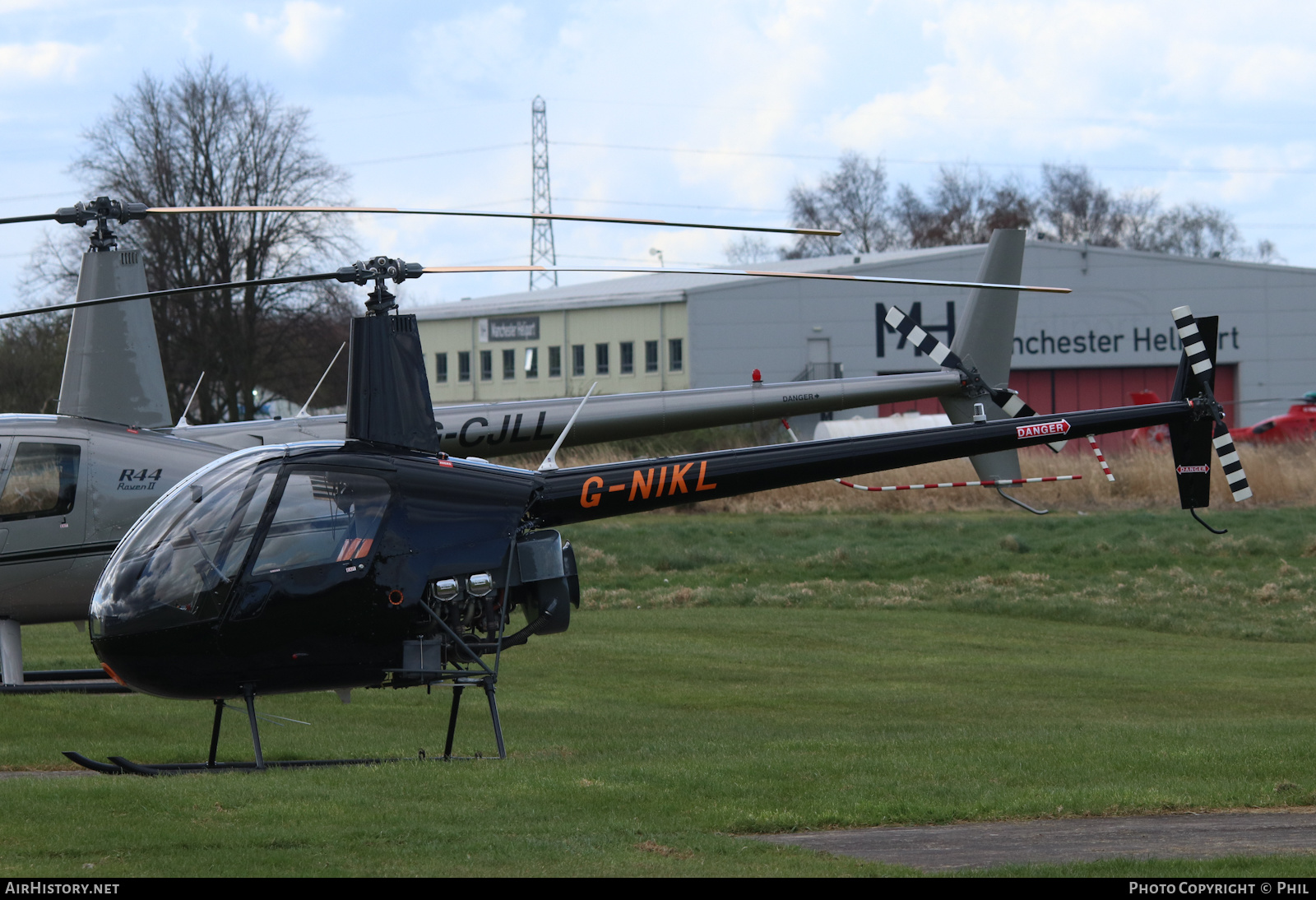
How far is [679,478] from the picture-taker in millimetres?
10719

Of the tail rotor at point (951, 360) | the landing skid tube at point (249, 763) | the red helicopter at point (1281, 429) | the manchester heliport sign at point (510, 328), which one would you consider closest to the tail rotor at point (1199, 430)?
the tail rotor at point (951, 360)

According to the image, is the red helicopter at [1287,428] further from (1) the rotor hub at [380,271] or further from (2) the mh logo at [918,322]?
(1) the rotor hub at [380,271]

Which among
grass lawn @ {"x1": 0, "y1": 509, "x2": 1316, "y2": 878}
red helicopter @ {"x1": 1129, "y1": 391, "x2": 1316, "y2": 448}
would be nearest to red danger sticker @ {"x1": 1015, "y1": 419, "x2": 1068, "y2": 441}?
grass lawn @ {"x1": 0, "y1": 509, "x2": 1316, "y2": 878}

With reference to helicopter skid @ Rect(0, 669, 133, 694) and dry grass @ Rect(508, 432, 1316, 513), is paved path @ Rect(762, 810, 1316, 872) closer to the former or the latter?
helicopter skid @ Rect(0, 669, 133, 694)

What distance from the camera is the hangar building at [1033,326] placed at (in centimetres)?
5338

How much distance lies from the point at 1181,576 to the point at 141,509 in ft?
62.5

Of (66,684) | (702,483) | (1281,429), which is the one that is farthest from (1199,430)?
(1281,429)

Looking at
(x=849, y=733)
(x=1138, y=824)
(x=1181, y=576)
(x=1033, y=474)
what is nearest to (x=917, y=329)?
(x=849, y=733)

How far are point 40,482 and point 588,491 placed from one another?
5040 mm

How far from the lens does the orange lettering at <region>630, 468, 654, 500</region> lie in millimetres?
10570

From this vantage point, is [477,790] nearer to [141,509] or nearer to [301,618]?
[301,618]

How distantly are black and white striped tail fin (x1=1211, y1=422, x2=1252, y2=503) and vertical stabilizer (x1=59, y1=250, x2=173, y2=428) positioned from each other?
9328 millimetres

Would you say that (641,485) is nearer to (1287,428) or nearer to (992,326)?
(992,326)

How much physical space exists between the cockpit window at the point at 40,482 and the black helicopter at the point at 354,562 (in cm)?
306
